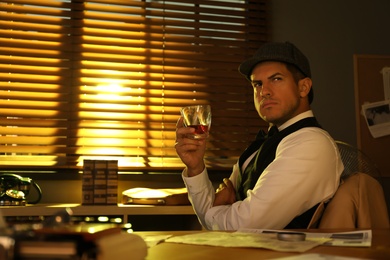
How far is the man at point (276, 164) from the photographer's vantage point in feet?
5.51

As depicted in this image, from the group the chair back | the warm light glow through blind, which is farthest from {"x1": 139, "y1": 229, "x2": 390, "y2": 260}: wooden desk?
the warm light glow through blind

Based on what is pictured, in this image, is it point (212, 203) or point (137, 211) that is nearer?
point (212, 203)

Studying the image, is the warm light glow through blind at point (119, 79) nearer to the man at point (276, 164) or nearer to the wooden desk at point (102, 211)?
the wooden desk at point (102, 211)

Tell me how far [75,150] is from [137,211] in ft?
2.01

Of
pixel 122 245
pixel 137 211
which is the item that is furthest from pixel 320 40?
pixel 122 245

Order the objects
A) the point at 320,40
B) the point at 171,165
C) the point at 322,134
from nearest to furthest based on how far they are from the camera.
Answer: the point at 322,134, the point at 171,165, the point at 320,40

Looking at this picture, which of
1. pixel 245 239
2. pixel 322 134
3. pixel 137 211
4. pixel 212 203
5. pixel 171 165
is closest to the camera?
pixel 245 239

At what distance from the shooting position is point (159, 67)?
3121 millimetres

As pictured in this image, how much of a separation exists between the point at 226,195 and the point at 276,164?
1.15ft

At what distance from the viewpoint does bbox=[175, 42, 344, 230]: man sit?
168 cm

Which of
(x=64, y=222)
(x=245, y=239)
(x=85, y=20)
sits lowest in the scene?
(x=245, y=239)

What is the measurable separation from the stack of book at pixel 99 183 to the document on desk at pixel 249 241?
157 centimetres

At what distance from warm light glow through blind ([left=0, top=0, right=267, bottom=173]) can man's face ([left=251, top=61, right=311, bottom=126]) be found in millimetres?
1118

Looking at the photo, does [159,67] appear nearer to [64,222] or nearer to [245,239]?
[245,239]
